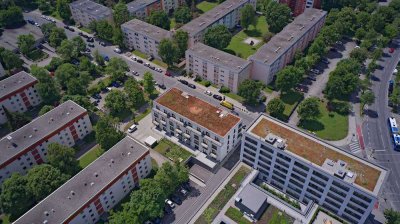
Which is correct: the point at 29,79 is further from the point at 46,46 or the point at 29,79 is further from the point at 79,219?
the point at 79,219

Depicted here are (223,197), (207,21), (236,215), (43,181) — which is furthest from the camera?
(207,21)

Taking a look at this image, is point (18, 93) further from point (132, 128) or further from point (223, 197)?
point (223, 197)

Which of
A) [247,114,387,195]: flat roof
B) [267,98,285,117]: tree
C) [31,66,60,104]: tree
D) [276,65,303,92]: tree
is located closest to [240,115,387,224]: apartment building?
[247,114,387,195]: flat roof

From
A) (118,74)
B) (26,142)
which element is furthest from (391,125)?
(26,142)

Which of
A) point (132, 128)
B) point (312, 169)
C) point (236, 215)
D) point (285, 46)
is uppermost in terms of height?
point (285, 46)

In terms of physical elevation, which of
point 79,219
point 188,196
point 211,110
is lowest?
point 188,196

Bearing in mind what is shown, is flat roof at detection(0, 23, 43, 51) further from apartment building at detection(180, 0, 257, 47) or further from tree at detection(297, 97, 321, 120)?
tree at detection(297, 97, 321, 120)

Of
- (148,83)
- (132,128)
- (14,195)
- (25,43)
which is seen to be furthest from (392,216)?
(25,43)
